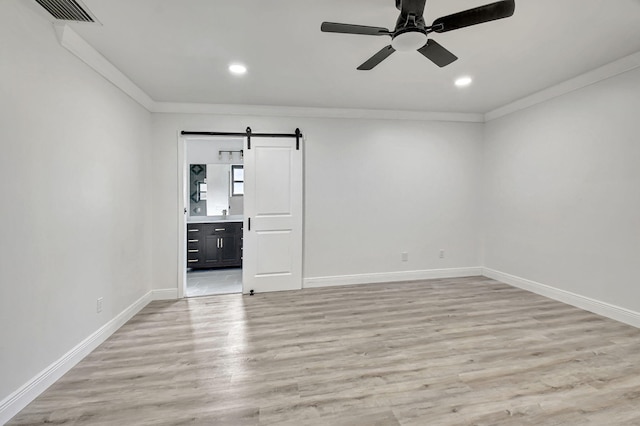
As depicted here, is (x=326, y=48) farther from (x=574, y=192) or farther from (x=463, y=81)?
(x=574, y=192)

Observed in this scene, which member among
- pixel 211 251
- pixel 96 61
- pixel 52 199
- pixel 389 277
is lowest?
pixel 389 277

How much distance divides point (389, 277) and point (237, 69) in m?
3.45

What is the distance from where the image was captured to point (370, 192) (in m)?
4.44

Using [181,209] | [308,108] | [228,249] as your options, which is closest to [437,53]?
[308,108]

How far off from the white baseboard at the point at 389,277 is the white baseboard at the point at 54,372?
230cm

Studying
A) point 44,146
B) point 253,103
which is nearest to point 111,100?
point 44,146

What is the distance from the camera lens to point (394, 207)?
453 cm

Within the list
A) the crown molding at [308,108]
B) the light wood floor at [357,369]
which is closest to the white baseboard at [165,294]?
the light wood floor at [357,369]

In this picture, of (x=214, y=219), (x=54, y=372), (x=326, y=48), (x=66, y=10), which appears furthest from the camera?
(x=214, y=219)

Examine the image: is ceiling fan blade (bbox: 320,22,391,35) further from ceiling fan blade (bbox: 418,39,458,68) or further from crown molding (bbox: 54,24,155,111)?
crown molding (bbox: 54,24,155,111)

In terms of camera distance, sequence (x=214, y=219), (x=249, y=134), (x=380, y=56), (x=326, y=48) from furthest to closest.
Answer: (x=214, y=219) → (x=249, y=134) → (x=326, y=48) → (x=380, y=56)

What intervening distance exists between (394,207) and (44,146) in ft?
12.9

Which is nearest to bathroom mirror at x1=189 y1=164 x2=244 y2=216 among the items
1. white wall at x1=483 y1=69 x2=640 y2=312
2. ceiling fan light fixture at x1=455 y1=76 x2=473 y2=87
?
ceiling fan light fixture at x1=455 y1=76 x2=473 y2=87

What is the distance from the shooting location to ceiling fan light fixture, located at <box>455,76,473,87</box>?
3.25m
